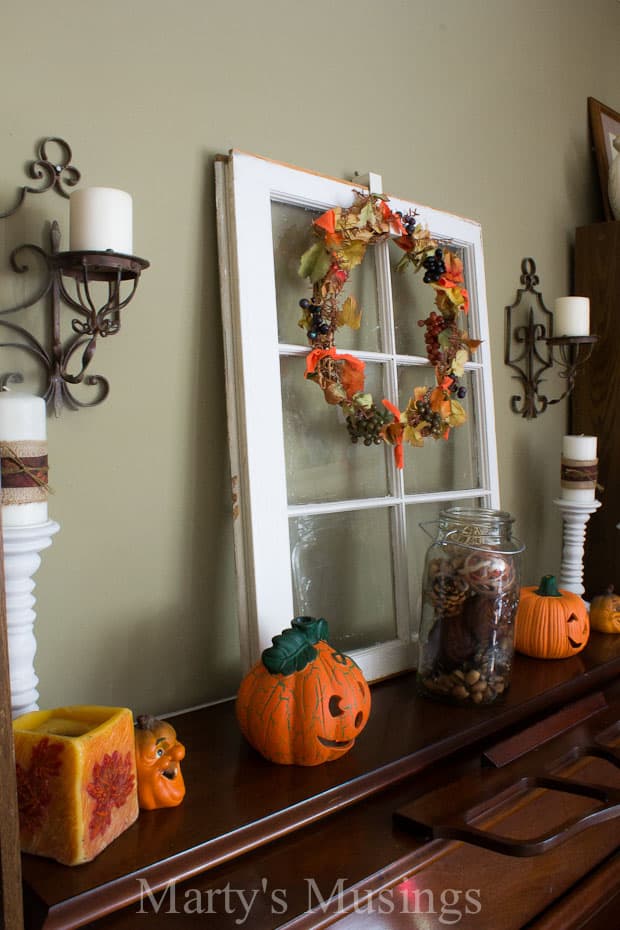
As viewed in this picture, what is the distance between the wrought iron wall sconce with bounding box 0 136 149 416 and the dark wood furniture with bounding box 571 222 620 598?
4.10 ft

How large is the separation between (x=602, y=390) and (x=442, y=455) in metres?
0.60

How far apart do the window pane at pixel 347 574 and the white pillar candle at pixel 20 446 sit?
0.44 metres

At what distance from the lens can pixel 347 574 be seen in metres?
1.28

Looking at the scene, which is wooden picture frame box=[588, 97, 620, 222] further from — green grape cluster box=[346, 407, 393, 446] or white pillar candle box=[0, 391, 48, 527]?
white pillar candle box=[0, 391, 48, 527]

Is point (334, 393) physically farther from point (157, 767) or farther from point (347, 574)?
point (157, 767)

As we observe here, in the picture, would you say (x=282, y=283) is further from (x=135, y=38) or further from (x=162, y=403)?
(x=135, y=38)

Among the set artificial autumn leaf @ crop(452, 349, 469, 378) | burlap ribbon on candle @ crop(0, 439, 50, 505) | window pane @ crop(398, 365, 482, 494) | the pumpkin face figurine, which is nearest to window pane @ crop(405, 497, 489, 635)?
window pane @ crop(398, 365, 482, 494)

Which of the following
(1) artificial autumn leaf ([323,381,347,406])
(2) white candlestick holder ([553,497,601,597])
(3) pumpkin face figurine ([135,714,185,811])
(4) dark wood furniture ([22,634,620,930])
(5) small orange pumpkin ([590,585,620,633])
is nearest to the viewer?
(4) dark wood furniture ([22,634,620,930])

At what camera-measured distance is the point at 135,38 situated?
1073 millimetres

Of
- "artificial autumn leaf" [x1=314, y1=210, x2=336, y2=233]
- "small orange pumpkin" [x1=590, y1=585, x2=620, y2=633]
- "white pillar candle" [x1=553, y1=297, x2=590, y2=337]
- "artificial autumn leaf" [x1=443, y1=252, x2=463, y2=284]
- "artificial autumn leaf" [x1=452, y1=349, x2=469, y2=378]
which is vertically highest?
"artificial autumn leaf" [x1=314, y1=210, x2=336, y2=233]

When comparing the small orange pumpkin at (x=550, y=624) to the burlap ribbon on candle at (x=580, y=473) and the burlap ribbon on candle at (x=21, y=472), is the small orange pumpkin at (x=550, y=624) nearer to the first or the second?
the burlap ribbon on candle at (x=580, y=473)

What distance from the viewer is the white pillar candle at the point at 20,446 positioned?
85 cm

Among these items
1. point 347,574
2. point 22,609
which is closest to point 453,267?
point 347,574

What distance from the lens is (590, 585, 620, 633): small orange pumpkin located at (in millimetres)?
1542
